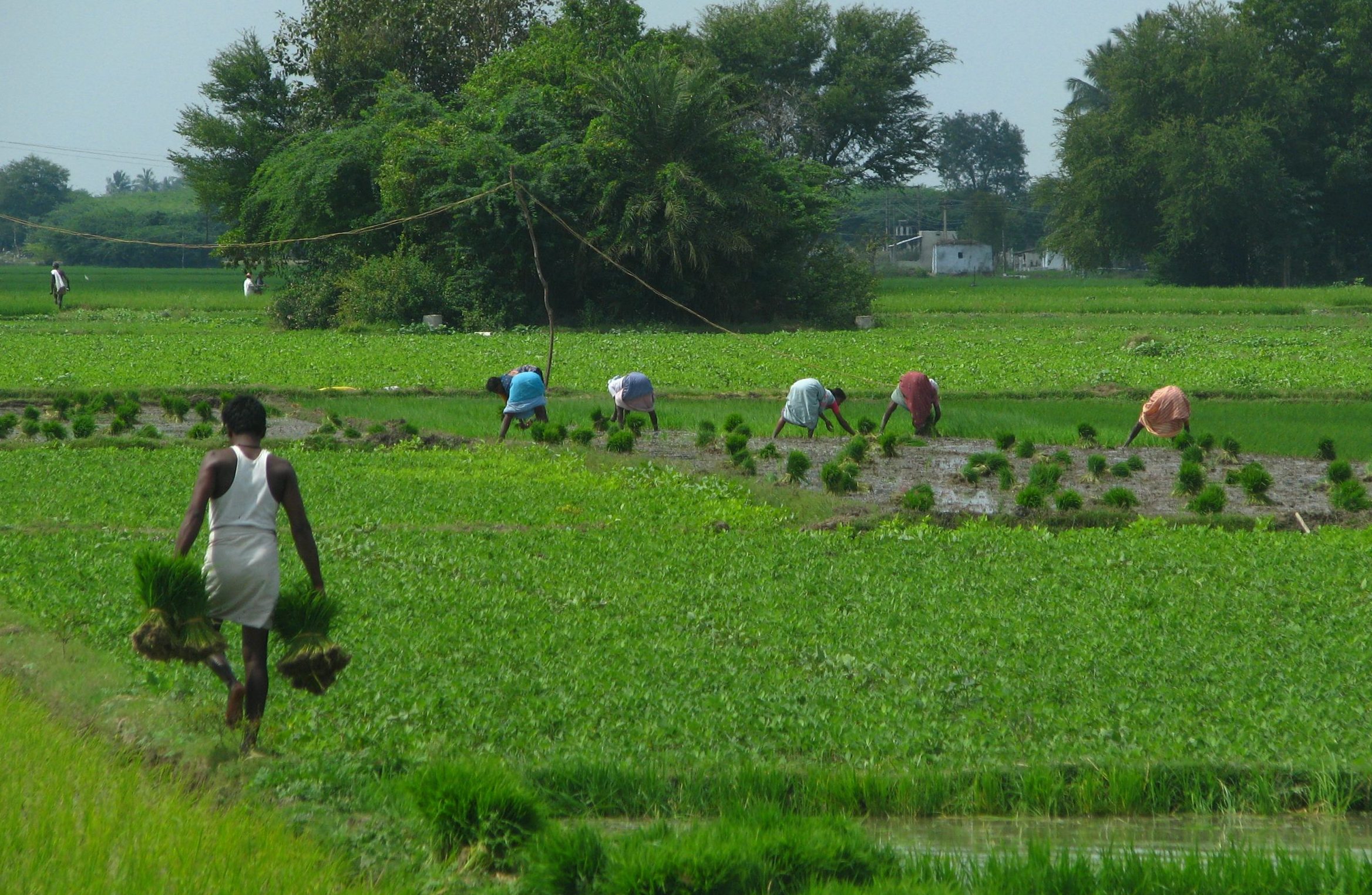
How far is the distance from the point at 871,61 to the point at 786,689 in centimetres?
6516

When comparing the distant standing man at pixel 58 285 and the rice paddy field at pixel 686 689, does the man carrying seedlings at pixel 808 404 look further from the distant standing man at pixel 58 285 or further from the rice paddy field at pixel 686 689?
the distant standing man at pixel 58 285

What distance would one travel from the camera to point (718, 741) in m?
6.42

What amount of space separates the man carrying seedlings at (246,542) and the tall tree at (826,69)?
62.4m

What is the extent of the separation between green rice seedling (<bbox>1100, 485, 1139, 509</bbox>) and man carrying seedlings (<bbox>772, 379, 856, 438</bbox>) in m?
4.53

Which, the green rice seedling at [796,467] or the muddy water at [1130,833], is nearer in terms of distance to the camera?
the muddy water at [1130,833]

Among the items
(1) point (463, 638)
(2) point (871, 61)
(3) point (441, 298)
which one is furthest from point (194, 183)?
(1) point (463, 638)

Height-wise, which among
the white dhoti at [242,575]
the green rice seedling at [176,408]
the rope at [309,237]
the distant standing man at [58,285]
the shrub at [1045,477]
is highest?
the rope at [309,237]

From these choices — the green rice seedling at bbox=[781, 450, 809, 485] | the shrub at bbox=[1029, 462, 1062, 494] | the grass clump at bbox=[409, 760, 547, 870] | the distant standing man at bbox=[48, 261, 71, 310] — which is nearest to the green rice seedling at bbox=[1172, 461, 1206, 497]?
the shrub at bbox=[1029, 462, 1062, 494]

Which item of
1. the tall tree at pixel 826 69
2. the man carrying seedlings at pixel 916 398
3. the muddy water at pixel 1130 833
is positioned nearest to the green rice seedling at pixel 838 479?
the man carrying seedlings at pixel 916 398

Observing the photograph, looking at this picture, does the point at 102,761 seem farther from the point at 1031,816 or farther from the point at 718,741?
the point at 1031,816

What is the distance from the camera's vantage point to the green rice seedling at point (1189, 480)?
13.9m

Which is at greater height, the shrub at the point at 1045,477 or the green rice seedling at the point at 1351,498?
the shrub at the point at 1045,477

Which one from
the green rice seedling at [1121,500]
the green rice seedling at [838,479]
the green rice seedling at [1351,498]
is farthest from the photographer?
the green rice seedling at [838,479]

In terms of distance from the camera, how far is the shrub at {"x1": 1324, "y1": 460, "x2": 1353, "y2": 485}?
13.9m
